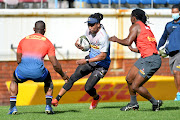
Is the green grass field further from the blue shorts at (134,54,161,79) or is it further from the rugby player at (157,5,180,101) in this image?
the rugby player at (157,5,180,101)

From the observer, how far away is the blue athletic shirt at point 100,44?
9.29m

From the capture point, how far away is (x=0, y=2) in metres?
15.0

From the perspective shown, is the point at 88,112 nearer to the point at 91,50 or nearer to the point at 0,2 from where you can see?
the point at 91,50

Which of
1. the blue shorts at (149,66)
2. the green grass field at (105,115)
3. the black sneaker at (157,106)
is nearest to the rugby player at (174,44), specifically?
the green grass field at (105,115)

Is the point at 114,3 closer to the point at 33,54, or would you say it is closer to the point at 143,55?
the point at 143,55

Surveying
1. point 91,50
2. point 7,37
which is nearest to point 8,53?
point 7,37

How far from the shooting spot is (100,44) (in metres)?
9.32

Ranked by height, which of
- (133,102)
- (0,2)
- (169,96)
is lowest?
(169,96)

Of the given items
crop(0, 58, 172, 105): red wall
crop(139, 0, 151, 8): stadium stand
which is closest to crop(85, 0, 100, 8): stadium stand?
crop(139, 0, 151, 8): stadium stand

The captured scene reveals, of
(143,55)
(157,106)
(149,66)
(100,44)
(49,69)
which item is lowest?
(49,69)

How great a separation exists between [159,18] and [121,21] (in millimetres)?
1339

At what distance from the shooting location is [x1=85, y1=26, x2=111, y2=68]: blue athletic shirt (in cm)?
929

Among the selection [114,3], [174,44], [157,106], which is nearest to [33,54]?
[157,106]

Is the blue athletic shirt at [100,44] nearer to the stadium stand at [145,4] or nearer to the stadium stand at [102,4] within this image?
the stadium stand at [102,4]
